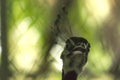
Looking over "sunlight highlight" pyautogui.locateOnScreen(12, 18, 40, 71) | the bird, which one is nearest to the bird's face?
the bird

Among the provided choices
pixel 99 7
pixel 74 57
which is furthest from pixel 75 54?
pixel 99 7

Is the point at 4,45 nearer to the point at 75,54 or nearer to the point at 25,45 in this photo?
the point at 25,45

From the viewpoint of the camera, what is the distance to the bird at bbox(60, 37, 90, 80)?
146 cm

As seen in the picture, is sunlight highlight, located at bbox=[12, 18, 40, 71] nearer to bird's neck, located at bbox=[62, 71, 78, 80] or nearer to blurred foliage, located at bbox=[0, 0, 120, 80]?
blurred foliage, located at bbox=[0, 0, 120, 80]

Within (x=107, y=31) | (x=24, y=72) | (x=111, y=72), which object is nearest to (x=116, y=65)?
(x=111, y=72)

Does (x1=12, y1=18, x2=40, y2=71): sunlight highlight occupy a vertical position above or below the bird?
above

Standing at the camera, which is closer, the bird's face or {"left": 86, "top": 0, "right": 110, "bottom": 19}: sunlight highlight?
the bird's face

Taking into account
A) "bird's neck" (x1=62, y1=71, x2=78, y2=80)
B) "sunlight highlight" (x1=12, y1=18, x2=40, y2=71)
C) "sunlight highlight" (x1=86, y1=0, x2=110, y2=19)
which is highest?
"sunlight highlight" (x1=86, y1=0, x2=110, y2=19)

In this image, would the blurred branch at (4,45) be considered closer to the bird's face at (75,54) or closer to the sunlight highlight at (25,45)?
the sunlight highlight at (25,45)

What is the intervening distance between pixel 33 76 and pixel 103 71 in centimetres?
29

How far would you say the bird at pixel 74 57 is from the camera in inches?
57.4

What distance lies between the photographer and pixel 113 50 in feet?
5.48

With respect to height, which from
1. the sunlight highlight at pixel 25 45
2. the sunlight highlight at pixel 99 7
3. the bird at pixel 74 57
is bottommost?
the bird at pixel 74 57

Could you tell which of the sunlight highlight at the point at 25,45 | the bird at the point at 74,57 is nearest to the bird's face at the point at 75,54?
the bird at the point at 74,57
